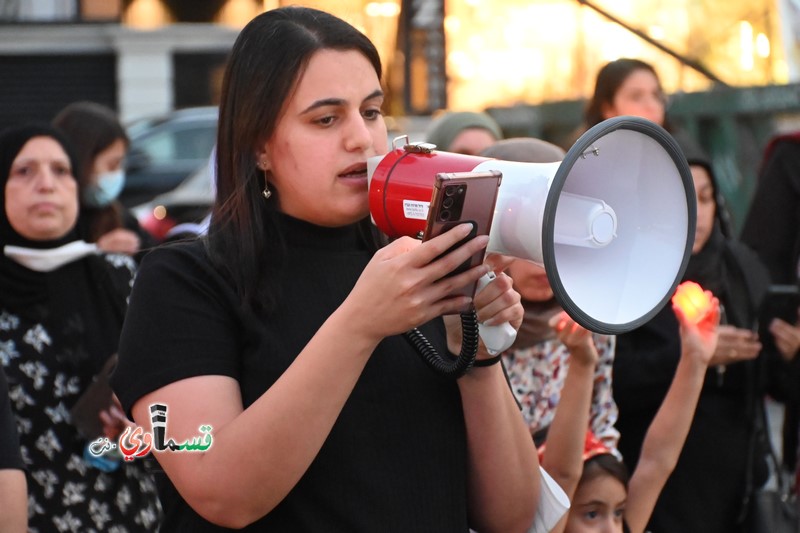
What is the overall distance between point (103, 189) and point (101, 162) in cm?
17

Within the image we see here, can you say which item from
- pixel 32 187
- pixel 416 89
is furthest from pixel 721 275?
pixel 416 89

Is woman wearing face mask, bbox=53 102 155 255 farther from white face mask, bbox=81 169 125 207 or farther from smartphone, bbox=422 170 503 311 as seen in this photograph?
smartphone, bbox=422 170 503 311

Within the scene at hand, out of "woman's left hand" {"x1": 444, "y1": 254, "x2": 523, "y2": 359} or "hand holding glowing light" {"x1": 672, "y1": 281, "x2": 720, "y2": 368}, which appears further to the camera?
"hand holding glowing light" {"x1": 672, "y1": 281, "x2": 720, "y2": 368}

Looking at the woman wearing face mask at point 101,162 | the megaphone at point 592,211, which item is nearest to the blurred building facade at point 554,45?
the woman wearing face mask at point 101,162

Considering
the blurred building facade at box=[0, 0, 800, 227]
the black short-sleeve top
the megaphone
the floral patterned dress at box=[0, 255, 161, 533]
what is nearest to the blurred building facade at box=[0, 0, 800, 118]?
the blurred building facade at box=[0, 0, 800, 227]

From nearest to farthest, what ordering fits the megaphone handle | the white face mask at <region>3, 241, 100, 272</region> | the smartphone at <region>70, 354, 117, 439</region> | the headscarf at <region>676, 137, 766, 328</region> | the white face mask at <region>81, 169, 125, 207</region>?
1. the megaphone handle
2. the smartphone at <region>70, 354, 117, 439</region>
3. the white face mask at <region>3, 241, 100, 272</region>
4. the headscarf at <region>676, 137, 766, 328</region>
5. the white face mask at <region>81, 169, 125, 207</region>

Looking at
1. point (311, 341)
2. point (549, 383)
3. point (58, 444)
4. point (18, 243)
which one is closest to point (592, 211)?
point (311, 341)

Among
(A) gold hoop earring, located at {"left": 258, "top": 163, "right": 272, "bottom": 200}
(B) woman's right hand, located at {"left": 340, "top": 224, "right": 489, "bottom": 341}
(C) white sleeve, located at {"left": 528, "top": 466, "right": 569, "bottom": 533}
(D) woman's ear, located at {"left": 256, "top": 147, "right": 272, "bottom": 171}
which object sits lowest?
(C) white sleeve, located at {"left": 528, "top": 466, "right": 569, "bottom": 533}

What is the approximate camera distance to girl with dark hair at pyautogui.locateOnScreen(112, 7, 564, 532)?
2.12m

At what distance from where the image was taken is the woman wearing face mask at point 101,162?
562 centimetres

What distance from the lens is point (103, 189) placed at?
5.82m

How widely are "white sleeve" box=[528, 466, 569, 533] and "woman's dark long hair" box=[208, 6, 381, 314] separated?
67cm

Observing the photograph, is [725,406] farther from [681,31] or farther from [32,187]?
[681,31]

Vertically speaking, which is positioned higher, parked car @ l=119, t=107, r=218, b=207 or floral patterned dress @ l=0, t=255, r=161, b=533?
floral patterned dress @ l=0, t=255, r=161, b=533
